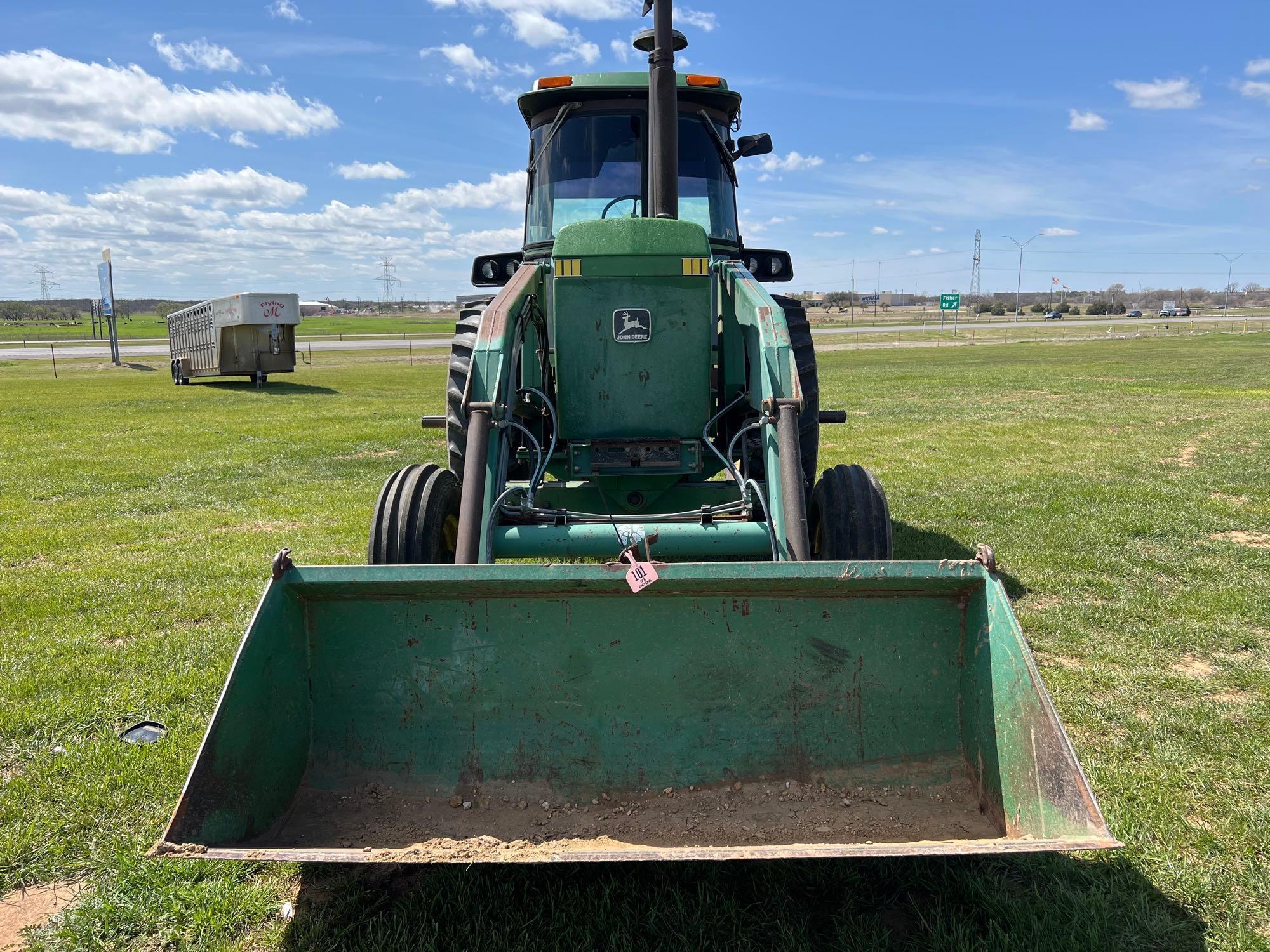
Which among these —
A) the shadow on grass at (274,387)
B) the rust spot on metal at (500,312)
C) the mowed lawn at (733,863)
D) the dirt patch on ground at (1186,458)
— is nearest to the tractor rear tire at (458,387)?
the rust spot on metal at (500,312)

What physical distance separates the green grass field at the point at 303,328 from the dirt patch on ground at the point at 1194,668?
5679 cm

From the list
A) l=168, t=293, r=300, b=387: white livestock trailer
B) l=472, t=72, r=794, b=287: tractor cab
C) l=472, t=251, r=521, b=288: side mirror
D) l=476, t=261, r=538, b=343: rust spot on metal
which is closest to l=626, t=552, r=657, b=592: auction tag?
l=476, t=261, r=538, b=343: rust spot on metal

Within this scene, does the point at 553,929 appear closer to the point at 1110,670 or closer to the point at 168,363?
the point at 1110,670

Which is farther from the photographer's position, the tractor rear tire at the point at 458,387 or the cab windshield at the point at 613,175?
the cab windshield at the point at 613,175

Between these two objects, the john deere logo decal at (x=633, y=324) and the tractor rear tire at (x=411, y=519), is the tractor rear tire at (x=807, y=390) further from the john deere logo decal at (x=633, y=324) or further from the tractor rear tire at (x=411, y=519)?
the tractor rear tire at (x=411, y=519)

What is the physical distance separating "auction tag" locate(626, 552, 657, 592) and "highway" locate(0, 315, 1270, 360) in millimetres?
42163

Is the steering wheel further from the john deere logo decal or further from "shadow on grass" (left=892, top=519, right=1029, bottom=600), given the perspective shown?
"shadow on grass" (left=892, top=519, right=1029, bottom=600)

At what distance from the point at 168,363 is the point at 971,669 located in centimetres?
3935

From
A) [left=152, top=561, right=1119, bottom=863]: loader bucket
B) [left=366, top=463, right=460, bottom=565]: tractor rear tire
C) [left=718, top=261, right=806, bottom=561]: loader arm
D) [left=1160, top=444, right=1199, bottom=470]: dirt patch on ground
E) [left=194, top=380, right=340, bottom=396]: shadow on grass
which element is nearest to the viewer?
[left=152, top=561, right=1119, bottom=863]: loader bucket

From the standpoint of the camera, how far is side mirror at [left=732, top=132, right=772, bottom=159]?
20.3 feet

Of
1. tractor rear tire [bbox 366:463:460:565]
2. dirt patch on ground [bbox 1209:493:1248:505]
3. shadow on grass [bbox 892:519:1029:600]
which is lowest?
shadow on grass [bbox 892:519:1029:600]

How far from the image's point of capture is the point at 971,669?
126 inches

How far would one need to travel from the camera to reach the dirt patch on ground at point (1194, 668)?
464cm


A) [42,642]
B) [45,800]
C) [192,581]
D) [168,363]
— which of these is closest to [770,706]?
[45,800]
